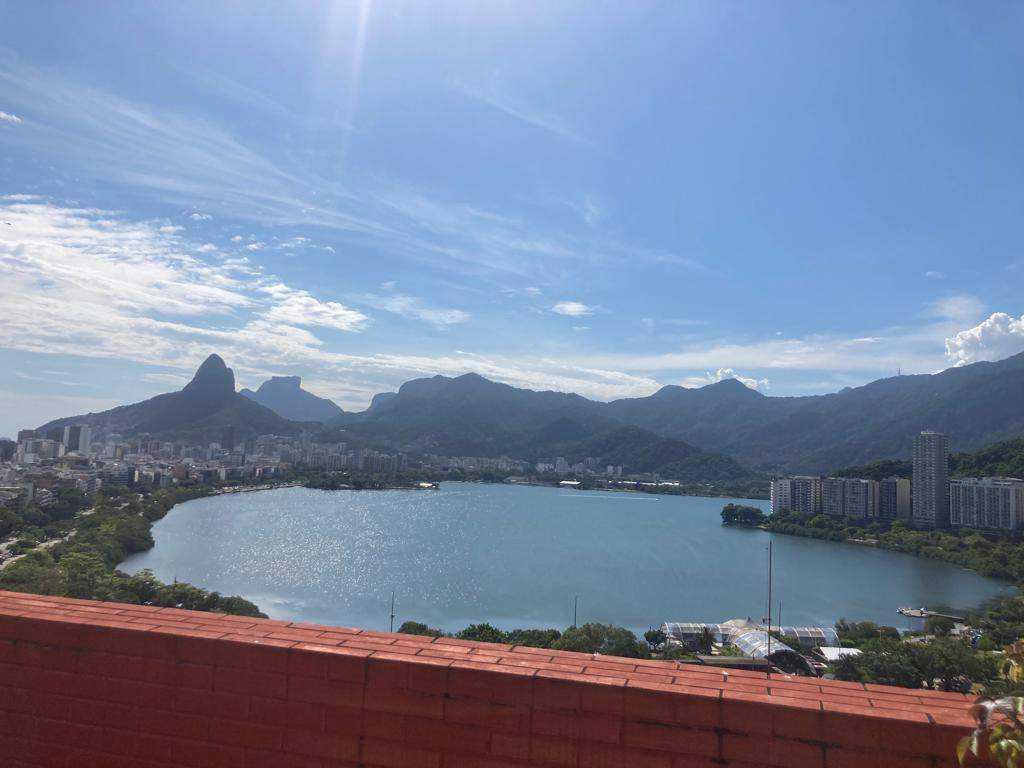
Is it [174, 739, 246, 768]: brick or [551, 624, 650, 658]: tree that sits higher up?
[174, 739, 246, 768]: brick

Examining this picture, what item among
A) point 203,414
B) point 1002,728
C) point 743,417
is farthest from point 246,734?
point 743,417

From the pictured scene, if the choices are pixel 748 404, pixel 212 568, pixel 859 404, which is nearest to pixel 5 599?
pixel 212 568

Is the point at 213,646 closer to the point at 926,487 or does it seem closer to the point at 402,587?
the point at 402,587

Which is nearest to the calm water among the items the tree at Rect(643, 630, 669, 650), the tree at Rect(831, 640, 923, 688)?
the tree at Rect(643, 630, 669, 650)

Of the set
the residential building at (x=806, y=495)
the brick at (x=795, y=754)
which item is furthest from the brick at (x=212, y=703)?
the residential building at (x=806, y=495)

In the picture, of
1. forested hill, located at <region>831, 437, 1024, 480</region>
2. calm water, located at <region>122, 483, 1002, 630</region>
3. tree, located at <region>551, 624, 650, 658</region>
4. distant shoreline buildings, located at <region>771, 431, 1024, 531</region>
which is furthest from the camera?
forested hill, located at <region>831, 437, 1024, 480</region>

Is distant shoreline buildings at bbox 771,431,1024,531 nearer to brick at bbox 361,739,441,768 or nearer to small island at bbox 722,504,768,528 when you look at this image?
small island at bbox 722,504,768,528

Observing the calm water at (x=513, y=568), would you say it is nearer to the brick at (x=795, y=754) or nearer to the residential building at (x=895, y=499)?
the residential building at (x=895, y=499)
